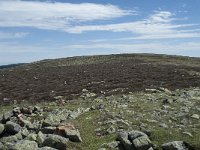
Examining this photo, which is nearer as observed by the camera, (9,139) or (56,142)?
(56,142)

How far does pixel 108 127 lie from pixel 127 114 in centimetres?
347

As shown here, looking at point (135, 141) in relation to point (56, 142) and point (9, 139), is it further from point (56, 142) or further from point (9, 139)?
point (9, 139)

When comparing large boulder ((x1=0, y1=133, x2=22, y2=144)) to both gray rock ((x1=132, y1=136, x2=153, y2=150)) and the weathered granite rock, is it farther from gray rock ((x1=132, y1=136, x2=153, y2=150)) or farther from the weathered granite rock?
gray rock ((x1=132, y1=136, x2=153, y2=150))

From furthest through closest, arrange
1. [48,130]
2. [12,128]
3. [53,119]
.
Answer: [53,119]
[12,128]
[48,130]

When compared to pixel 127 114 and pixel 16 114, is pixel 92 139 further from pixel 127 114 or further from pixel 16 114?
pixel 16 114

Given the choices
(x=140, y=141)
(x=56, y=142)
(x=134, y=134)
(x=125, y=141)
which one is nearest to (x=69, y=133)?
(x=56, y=142)

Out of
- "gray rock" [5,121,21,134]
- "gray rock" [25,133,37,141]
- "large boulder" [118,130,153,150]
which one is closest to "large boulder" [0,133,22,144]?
"gray rock" [25,133,37,141]

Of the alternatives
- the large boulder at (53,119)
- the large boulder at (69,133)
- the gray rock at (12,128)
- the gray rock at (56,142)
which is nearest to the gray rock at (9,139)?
the gray rock at (12,128)

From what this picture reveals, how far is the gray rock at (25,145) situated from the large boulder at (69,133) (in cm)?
176

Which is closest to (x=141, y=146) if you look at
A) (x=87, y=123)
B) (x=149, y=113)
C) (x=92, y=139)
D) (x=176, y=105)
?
(x=92, y=139)

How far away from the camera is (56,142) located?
1819 centimetres

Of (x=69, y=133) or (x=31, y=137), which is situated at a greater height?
(x=69, y=133)

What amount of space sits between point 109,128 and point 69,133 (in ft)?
8.03

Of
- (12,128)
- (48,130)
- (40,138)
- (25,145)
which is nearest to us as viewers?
(25,145)
